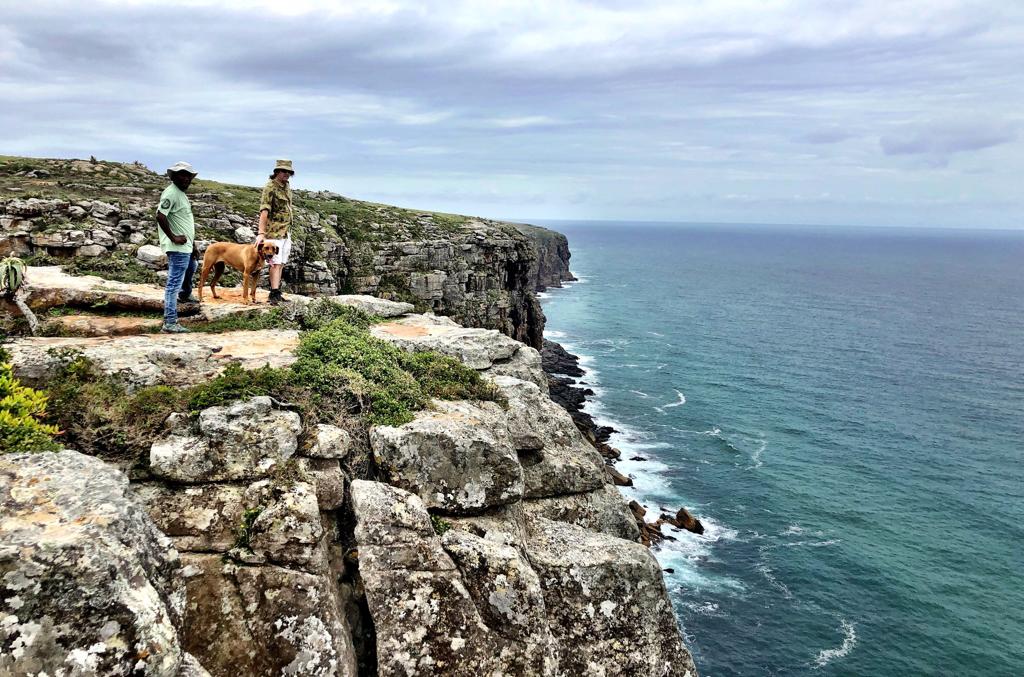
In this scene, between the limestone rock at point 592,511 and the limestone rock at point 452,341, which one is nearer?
the limestone rock at point 592,511

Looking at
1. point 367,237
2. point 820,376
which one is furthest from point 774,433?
point 367,237

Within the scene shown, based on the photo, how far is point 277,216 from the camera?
2044 centimetres

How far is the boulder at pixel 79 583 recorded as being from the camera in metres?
6.79

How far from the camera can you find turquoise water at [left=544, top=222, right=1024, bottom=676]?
39.1m

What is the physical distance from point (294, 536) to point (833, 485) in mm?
58884

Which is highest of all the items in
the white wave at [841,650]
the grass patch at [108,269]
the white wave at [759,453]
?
the grass patch at [108,269]

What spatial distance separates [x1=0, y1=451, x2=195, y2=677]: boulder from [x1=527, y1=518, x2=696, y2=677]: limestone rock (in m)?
6.85

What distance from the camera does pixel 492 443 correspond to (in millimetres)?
13148

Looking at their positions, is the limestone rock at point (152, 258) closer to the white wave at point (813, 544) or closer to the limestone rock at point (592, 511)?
the limestone rock at point (592, 511)

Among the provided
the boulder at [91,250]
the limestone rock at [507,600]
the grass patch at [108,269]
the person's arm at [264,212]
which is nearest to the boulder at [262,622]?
the limestone rock at [507,600]

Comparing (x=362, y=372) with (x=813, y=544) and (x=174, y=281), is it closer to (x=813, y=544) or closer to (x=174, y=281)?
(x=174, y=281)

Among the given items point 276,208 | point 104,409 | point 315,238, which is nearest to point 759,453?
point 315,238

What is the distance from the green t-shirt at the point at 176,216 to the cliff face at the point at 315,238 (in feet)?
24.8

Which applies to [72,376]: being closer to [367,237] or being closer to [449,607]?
[449,607]
